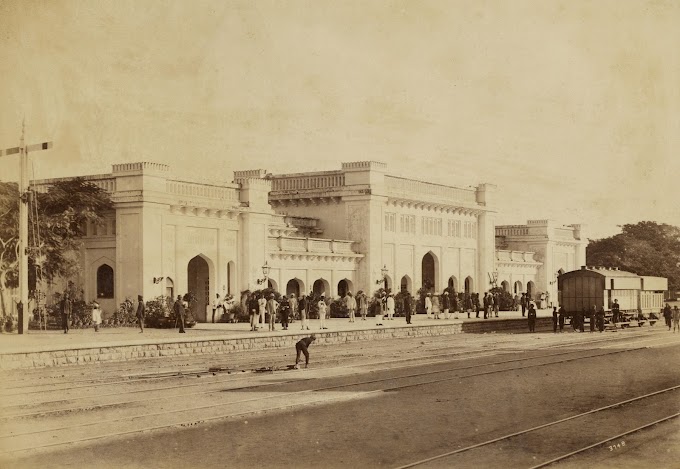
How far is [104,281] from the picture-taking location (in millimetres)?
40062

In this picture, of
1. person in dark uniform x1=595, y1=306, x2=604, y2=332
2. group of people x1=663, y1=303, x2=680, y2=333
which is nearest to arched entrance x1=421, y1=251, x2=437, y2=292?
person in dark uniform x1=595, y1=306, x2=604, y2=332

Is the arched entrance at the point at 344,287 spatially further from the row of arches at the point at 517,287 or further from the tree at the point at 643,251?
the tree at the point at 643,251

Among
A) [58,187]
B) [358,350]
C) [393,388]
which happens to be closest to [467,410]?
[393,388]

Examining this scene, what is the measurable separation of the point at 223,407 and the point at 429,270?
46.1 meters

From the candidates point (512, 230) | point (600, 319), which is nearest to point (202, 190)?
point (600, 319)

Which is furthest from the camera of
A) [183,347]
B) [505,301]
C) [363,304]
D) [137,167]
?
[505,301]

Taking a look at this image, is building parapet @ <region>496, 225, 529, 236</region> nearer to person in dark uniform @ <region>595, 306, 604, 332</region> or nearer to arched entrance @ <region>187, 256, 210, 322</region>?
person in dark uniform @ <region>595, 306, 604, 332</region>

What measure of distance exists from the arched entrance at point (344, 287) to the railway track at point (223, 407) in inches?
1144

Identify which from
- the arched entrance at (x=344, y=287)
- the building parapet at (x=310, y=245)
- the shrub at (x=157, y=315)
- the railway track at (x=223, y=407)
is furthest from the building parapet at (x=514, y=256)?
the railway track at (x=223, y=407)

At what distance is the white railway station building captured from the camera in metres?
39.3

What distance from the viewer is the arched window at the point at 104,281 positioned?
39.8 meters

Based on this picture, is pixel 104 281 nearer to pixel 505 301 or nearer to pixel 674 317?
pixel 674 317

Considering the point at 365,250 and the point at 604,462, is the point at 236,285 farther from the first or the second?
the point at 604,462

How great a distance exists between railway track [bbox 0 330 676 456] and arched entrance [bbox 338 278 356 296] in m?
29.1
